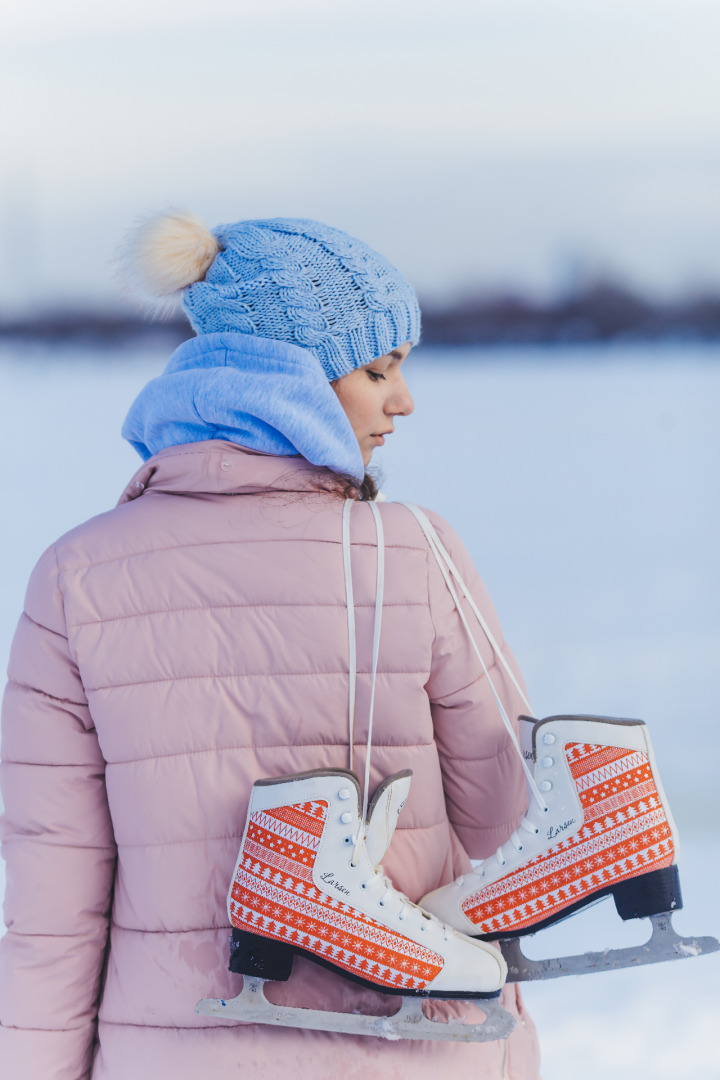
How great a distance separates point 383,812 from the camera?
28.5 inches

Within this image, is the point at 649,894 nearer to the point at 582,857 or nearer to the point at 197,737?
the point at 582,857

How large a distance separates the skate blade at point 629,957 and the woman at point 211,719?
84 millimetres

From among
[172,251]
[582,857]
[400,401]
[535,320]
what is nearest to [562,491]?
[535,320]

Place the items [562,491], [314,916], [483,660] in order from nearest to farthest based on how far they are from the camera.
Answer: [314,916], [483,660], [562,491]

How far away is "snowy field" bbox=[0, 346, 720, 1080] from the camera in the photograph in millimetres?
2695

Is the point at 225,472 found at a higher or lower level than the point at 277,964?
higher

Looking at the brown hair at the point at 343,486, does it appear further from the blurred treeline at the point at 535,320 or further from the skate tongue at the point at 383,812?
the blurred treeline at the point at 535,320

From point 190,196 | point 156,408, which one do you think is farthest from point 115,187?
point 156,408

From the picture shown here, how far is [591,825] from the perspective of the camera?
2.38 feet

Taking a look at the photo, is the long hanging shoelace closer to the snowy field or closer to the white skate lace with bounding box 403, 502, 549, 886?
the white skate lace with bounding box 403, 502, 549, 886

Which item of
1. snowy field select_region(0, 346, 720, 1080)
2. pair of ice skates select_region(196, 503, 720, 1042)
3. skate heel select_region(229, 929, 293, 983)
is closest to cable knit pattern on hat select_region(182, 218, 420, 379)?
pair of ice skates select_region(196, 503, 720, 1042)

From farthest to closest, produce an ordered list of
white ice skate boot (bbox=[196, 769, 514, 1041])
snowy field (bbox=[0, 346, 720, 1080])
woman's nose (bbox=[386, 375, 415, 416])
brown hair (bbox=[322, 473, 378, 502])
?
snowy field (bbox=[0, 346, 720, 1080])
woman's nose (bbox=[386, 375, 415, 416])
brown hair (bbox=[322, 473, 378, 502])
white ice skate boot (bbox=[196, 769, 514, 1041])

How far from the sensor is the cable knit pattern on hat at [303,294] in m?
0.86

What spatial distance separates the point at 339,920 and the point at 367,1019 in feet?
0.27
